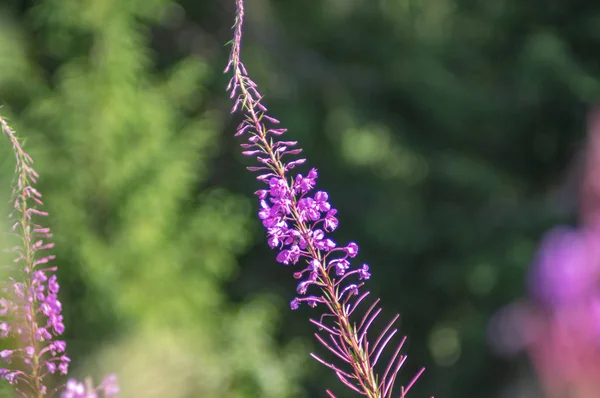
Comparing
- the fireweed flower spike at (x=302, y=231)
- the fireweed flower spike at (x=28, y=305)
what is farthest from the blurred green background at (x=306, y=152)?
the fireweed flower spike at (x=302, y=231)

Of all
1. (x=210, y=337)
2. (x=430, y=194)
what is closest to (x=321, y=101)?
(x=430, y=194)

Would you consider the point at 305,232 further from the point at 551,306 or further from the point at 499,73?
the point at 499,73

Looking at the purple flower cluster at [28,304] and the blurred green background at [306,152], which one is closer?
the purple flower cluster at [28,304]

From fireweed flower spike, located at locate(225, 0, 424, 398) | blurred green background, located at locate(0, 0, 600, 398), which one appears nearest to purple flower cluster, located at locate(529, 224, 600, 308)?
fireweed flower spike, located at locate(225, 0, 424, 398)

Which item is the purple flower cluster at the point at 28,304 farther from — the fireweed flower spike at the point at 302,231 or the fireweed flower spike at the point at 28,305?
the fireweed flower spike at the point at 302,231

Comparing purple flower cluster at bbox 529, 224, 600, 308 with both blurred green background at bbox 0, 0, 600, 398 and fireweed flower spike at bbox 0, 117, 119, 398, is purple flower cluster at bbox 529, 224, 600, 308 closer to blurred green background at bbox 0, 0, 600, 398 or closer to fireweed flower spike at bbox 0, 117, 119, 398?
fireweed flower spike at bbox 0, 117, 119, 398

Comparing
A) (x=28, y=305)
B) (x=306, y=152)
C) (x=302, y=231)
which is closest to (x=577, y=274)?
(x=302, y=231)

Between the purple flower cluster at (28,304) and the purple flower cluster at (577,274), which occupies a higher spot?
the purple flower cluster at (577,274)

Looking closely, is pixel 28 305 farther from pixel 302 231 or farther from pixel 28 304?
pixel 302 231
